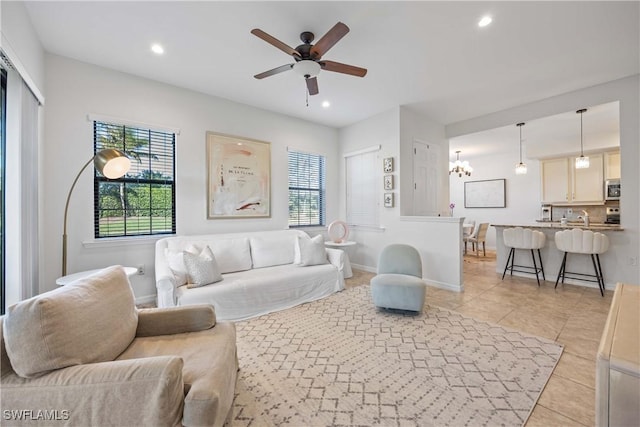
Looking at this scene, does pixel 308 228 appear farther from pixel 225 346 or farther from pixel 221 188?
pixel 225 346

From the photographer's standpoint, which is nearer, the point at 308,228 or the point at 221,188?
the point at 221,188

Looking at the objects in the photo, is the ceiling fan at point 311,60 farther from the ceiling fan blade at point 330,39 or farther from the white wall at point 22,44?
the white wall at point 22,44

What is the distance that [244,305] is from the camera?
2.95 metres

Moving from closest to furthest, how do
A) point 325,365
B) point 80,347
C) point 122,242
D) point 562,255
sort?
point 80,347 → point 325,365 → point 122,242 → point 562,255

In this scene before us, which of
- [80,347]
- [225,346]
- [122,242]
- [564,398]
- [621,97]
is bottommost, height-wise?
[564,398]

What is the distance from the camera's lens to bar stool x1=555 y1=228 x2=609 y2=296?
11.8 ft

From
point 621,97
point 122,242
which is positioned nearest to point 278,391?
point 122,242

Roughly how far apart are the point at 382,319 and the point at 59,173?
3.89m

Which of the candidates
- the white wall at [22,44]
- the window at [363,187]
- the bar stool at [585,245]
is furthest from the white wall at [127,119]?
the bar stool at [585,245]

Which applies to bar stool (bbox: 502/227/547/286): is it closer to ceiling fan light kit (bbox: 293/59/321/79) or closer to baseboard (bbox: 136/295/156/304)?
ceiling fan light kit (bbox: 293/59/321/79)

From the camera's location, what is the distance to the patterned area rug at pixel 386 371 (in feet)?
5.13

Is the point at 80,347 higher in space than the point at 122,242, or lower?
lower

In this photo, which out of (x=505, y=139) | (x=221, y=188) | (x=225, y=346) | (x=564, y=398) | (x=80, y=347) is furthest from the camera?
(x=505, y=139)

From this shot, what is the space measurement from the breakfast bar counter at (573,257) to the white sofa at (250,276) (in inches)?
130
